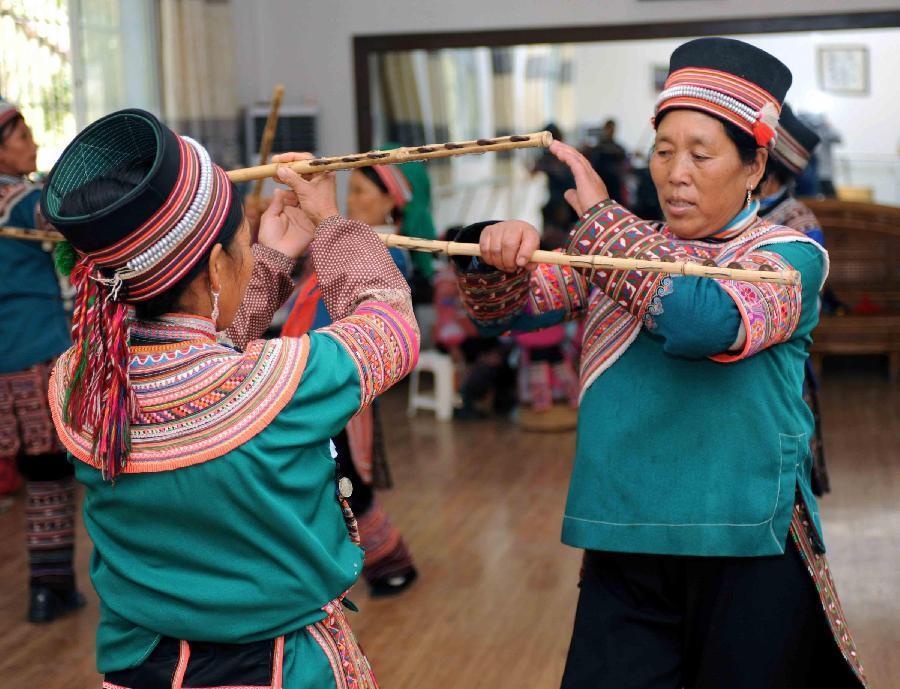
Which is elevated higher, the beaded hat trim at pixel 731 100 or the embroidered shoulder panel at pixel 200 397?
the beaded hat trim at pixel 731 100

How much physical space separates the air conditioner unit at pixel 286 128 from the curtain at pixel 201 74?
0.36 feet

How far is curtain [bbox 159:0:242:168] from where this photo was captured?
5969 mm

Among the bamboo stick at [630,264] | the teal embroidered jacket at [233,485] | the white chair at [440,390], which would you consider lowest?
the white chair at [440,390]

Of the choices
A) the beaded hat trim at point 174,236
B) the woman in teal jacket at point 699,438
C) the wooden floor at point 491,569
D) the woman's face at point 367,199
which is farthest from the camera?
the woman's face at point 367,199

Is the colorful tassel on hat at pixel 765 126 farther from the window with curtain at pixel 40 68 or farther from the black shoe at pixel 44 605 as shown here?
the window with curtain at pixel 40 68

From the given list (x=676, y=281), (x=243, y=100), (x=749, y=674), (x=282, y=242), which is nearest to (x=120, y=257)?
(x=282, y=242)

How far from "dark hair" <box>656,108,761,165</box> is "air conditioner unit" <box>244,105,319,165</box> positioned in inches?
205

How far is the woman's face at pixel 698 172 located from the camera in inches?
68.8

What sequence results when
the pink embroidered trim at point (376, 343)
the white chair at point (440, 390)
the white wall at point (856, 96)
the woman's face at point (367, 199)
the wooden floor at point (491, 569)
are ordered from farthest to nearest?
the white wall at point (856, 96), the white chair at point (440, 390), the woman's face at point (367, 199), the wooden floor at point (491, 569), the pink embroidered trim at point (376, 343)

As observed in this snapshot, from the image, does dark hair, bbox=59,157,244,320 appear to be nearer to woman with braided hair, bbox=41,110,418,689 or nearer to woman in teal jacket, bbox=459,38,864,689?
woman with braided hair, bbox=41,110,418,689

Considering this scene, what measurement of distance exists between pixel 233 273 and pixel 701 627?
0.95 m

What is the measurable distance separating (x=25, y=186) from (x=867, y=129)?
9525 millimetres

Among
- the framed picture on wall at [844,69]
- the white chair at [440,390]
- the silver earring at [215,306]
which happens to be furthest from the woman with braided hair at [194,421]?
the framed picture on wall at [844,69]

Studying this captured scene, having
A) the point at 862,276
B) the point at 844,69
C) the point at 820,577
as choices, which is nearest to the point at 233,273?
the point at 820,577
